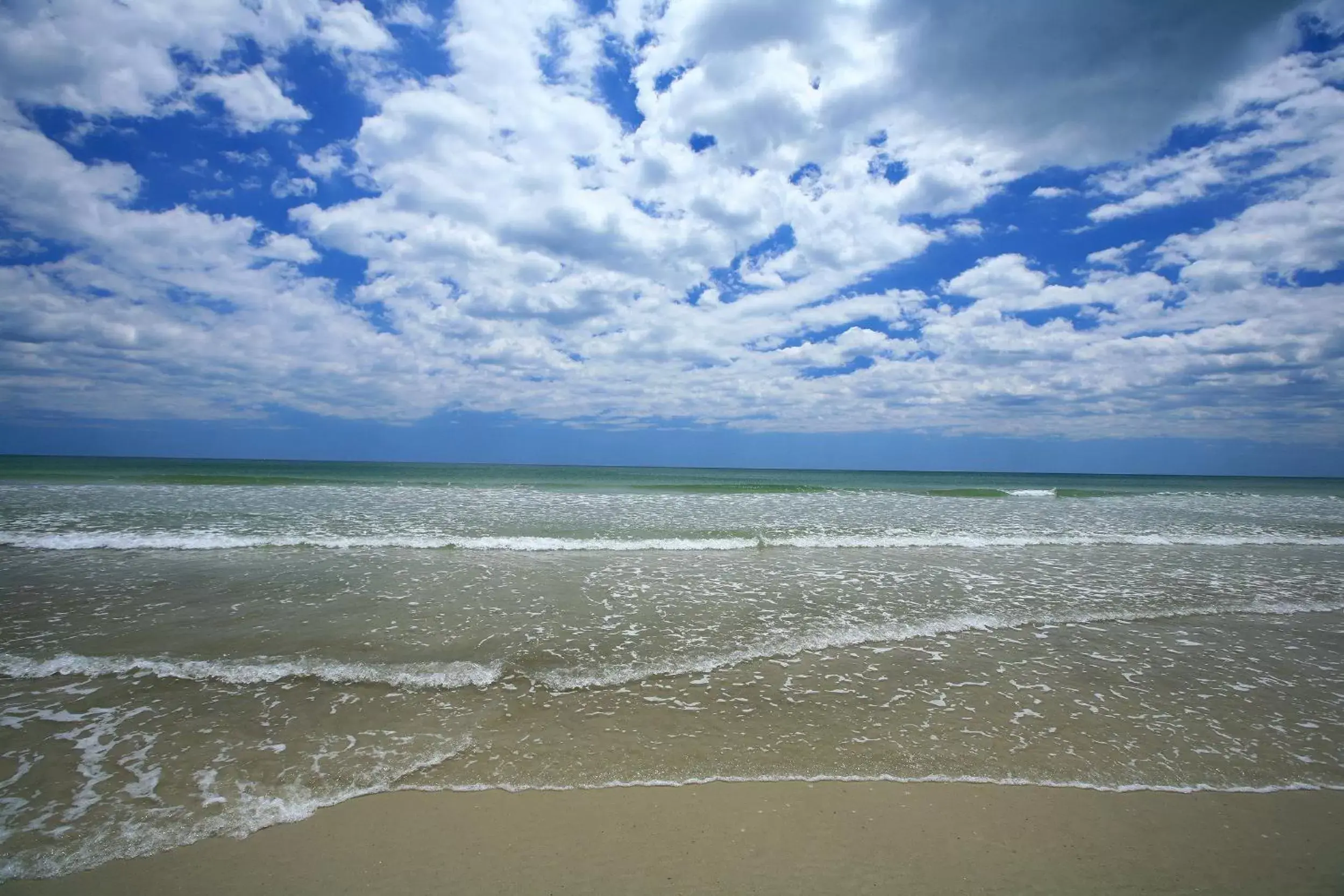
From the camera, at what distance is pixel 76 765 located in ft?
16.2

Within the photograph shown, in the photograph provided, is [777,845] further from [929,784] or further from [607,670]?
[607,670]

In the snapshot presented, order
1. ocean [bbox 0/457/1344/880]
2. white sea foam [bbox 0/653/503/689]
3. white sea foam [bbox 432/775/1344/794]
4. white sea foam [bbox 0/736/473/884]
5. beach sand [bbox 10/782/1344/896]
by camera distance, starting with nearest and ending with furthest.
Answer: beach sand [bbox 10/782/1344/896] < white sea foam [bbox 0/736/473/884] < white sea foam [bbox 432/775/1344/794] < ocean [bbox 0/457/1344/880] < white sea foam [bbox 0/653/503/689]

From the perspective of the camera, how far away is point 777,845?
4.06 metres

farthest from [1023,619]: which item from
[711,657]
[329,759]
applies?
[329,759]

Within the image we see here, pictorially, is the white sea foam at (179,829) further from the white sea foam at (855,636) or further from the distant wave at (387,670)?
the white sea foam at (855,636)

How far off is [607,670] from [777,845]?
11.6 ft

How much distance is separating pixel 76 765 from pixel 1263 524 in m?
35.8

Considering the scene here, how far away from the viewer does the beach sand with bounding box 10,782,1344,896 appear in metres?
3.71

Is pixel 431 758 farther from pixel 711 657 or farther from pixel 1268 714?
pixel 1268 714

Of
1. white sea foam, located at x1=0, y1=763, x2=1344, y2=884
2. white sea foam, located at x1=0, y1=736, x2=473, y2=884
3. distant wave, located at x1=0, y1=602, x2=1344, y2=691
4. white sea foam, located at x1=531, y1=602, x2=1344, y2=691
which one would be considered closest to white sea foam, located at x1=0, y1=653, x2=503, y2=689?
distant wave, located at x1=0, y1=602, x2=1344, y2=691

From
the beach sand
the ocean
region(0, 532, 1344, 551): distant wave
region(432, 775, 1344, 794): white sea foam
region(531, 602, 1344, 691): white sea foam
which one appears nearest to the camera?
the beach sand

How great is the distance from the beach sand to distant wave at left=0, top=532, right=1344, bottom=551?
11.5 meters

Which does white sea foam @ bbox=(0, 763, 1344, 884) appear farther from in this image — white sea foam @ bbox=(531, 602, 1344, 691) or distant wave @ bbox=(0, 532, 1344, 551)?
distant wave @ bbox=(0, 532, 1344, 551)

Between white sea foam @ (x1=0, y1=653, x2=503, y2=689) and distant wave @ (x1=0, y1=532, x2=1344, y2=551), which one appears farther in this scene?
distant wave @ (x1=0, y1=532, x2=1344, y2=551)
